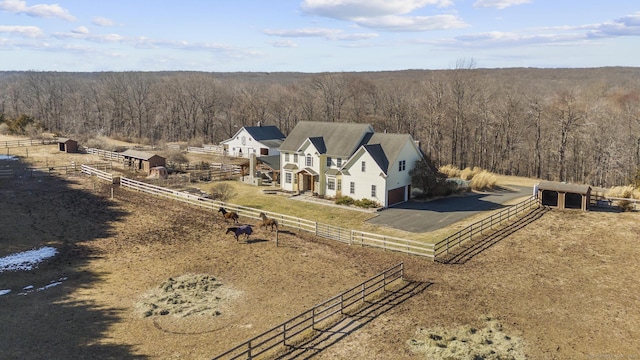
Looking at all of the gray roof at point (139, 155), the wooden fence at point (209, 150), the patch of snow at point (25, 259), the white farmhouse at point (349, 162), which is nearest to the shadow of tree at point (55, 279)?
the patch of snow at point (25, 259)

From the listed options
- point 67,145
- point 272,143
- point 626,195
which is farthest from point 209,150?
point 626,195

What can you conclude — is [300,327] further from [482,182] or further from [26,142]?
[26,142]

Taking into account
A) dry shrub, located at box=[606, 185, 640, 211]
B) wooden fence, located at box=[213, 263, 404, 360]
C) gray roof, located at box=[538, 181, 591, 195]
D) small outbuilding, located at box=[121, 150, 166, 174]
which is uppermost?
small outbuilding, located at box=[121, 150, 166, 174]

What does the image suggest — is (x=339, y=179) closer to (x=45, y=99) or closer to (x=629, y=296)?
(x=629, y=296)

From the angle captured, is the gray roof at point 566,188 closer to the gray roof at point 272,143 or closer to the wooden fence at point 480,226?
the wooden fence at point 480,226

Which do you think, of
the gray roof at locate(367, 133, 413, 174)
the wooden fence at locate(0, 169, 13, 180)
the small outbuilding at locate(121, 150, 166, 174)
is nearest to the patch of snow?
the gray roof at locate(367, 133, 413, 174)

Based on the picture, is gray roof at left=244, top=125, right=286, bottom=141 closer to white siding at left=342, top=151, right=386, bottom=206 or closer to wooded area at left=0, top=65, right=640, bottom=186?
wooded area at left=0, top=65, right=640, bottom=186
